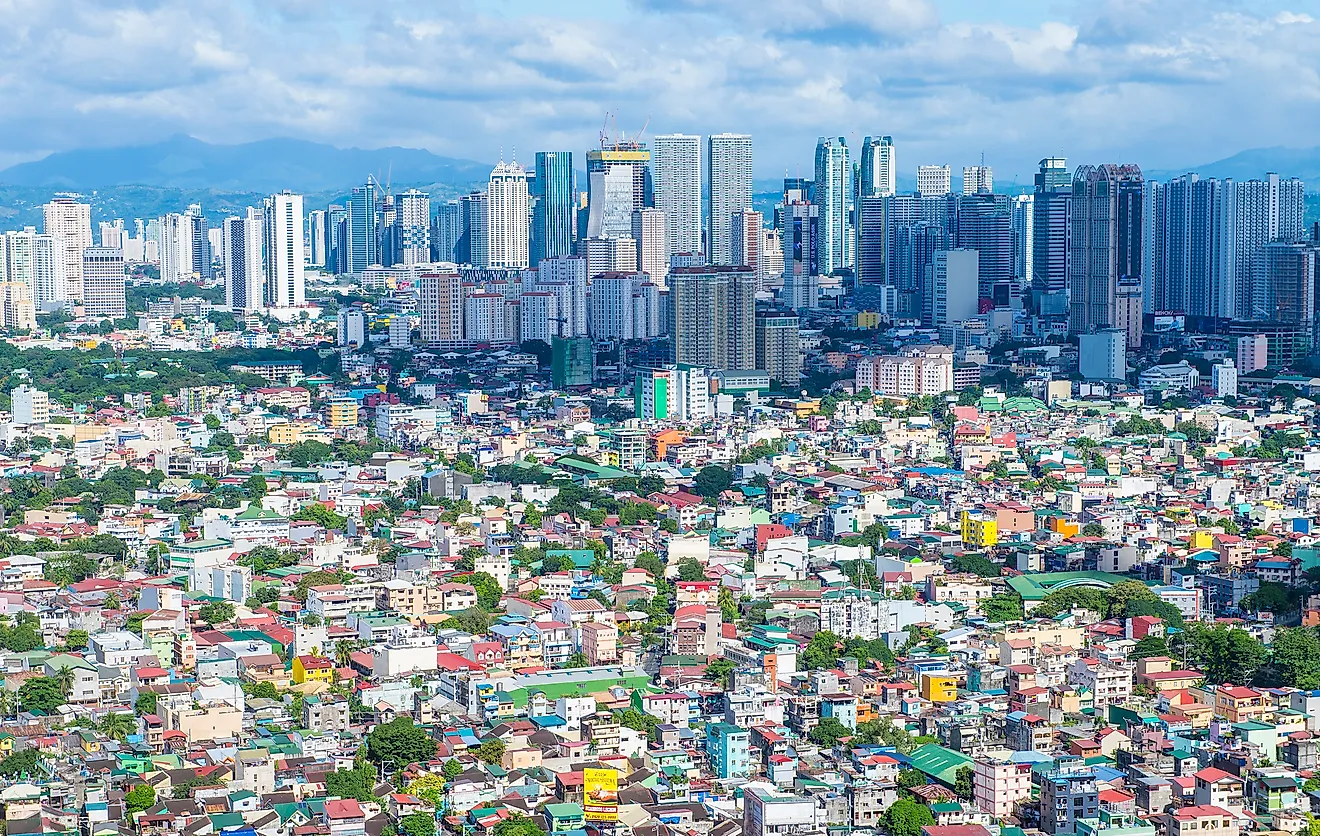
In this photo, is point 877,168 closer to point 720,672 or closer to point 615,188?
point 615,188

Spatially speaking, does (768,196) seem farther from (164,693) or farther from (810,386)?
(164,693)

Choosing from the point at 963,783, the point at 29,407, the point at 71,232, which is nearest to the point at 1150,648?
the point at 963,783

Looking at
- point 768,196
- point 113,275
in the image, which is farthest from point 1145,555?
point 768,196

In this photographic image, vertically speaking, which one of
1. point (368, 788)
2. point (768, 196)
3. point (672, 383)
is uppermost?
point (768, 196)

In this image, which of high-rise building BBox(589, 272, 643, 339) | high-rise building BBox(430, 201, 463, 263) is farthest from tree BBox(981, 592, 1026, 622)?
high-rise building BBox(430, 201, 463, 263)

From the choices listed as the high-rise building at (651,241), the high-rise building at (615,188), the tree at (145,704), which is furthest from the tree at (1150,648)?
the high-rise building at (615,188)
